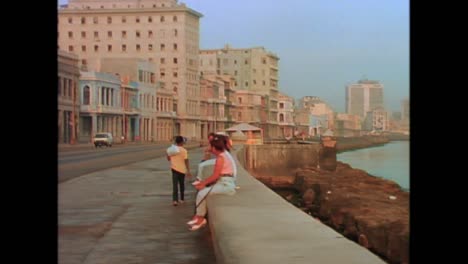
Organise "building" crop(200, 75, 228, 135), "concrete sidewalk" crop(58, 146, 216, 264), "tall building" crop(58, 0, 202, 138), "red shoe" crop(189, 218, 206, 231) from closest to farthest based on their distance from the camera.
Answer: "concrete sidewalk" crop(58, 146, 216, 264)
"red shoe" crop(189, 218, 206, 231)
"building" crop(200, 75, 228, 135)
"tall building" crop(58, 0, 202, 138)

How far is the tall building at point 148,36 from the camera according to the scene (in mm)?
86688

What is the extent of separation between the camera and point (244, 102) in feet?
340

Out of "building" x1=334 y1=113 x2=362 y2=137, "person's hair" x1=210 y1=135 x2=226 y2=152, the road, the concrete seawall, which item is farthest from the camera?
"building" x1=334 y1=113 x2=362 y2=137

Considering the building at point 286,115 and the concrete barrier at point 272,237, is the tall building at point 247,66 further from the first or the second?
the concrete barrier at point 272,237

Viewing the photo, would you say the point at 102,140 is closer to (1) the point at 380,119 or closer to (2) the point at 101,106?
(2) the point at 101,106

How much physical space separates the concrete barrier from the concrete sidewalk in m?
0.45

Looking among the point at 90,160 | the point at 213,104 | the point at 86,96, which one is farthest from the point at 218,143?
the point at 213,104

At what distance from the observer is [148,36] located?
92.4 meters

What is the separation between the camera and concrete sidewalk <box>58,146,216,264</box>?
21.7 feet

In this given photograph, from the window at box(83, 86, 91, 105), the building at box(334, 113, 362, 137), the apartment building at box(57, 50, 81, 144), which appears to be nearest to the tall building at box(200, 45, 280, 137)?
the building at box(334, 113, 362, 137)

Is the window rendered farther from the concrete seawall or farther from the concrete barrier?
the concrete barrier

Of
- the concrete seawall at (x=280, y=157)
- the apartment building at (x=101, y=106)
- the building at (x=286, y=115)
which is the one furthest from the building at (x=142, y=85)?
the building at (x=286, y=115)
